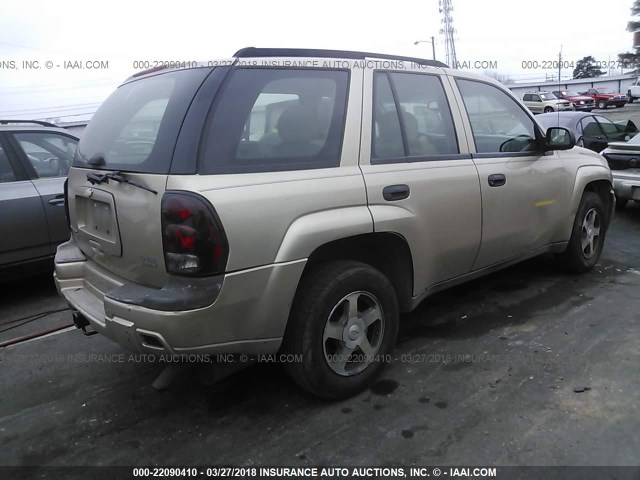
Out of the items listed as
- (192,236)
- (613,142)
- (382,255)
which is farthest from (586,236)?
(613,142)

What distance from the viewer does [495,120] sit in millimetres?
3939

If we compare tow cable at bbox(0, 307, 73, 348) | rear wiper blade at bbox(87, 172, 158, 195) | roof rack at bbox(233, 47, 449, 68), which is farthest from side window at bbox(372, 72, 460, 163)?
tow cable at bbox(0, 307, 73, 348)

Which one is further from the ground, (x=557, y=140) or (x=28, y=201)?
(x=557, y=140)

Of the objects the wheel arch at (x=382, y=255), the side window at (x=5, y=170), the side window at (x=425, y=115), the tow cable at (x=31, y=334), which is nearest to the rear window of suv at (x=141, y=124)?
the wheel arch at (x=382, y=255)

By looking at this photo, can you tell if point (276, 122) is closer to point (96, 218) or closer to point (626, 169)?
point (96, 218)

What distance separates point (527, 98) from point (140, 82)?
123 ft

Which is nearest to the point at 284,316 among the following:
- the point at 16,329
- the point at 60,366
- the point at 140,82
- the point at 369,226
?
the point at 369,226

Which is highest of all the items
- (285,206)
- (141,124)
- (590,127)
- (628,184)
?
(141,124)

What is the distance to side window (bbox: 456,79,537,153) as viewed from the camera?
3.71 meters

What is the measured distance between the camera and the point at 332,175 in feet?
9.01

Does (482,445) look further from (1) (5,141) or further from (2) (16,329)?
(1) (5,141)

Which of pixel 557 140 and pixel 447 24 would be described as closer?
pixel 557 140

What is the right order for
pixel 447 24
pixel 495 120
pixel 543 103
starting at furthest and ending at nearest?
pixel 447 24 < pixel 543 103 < pixel 495 120

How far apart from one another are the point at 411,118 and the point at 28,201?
3.59 m
